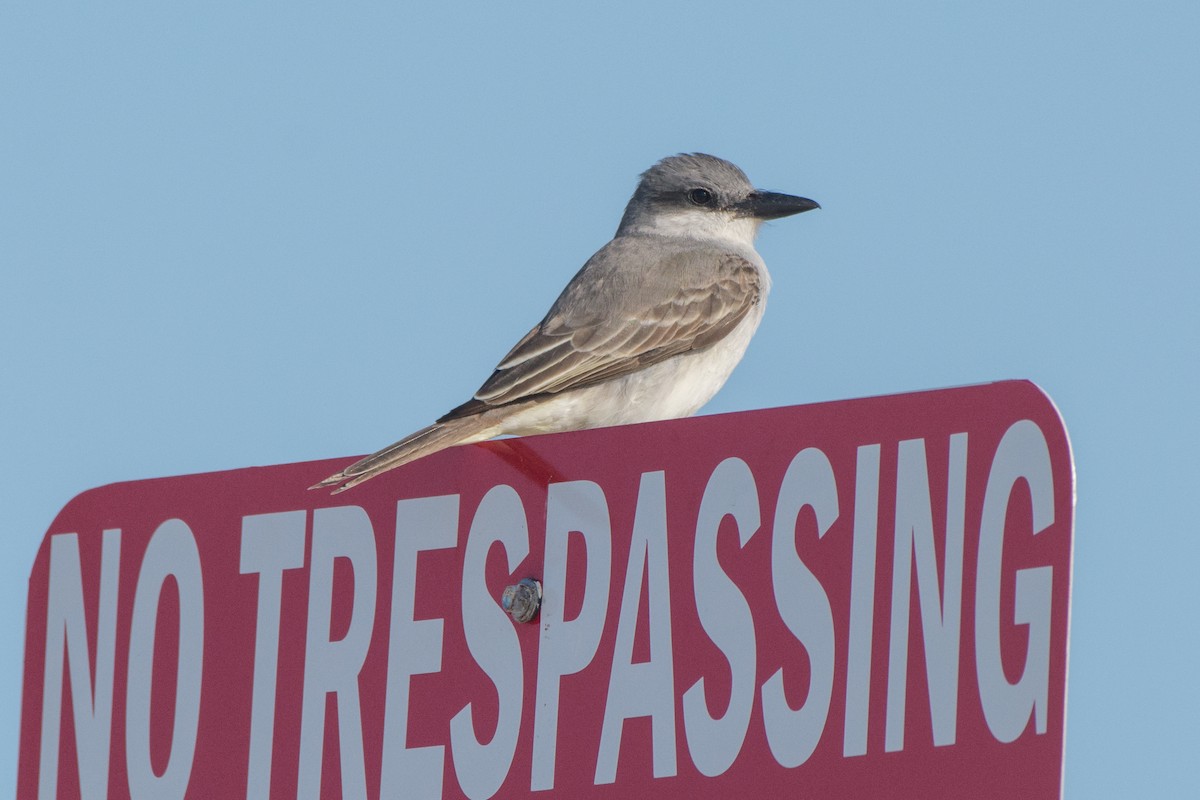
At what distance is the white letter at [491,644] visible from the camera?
10.7 feet

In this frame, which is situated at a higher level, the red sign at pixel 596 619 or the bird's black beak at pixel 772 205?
the bird's black beak at pixel 772 205

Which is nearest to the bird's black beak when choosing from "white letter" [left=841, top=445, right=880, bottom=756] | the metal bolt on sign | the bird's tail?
the bird's tail

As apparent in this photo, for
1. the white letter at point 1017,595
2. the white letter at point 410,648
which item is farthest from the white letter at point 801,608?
the white letter at point 410,648

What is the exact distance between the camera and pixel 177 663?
3725 mm

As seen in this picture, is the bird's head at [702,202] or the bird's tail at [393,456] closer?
the bird's tail at [393,456]

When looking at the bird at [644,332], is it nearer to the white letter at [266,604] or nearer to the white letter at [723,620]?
the white letter at [266,604]

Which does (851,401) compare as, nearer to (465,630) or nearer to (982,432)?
(982,432)

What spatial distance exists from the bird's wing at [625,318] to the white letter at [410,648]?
4.06 feet

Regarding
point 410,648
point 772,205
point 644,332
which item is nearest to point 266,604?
point 410,648

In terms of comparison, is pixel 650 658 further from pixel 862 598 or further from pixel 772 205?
pixel 772 205

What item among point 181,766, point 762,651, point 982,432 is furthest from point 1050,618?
point 181,766

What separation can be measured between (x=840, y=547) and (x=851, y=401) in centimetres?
26

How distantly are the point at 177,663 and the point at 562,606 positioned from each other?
3.19 feet

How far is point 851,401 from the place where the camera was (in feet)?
9.87
